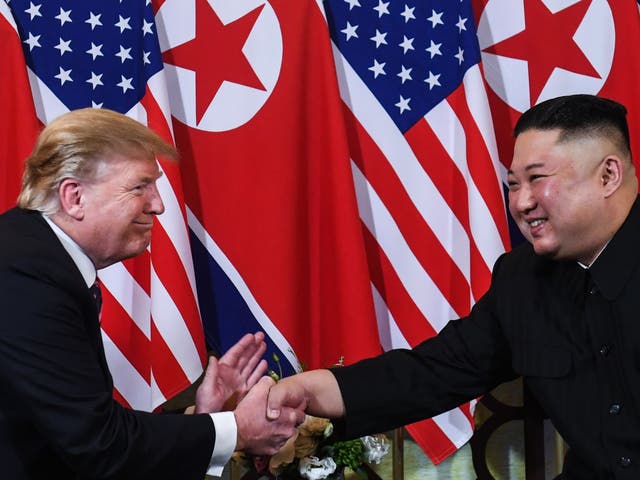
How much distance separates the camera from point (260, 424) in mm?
2508

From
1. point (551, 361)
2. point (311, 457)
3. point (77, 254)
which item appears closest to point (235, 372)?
point (311, 457)

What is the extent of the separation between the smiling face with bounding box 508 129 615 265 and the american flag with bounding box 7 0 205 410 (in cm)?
123

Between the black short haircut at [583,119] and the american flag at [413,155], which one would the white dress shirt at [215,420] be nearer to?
the black short haircut at [583,119]

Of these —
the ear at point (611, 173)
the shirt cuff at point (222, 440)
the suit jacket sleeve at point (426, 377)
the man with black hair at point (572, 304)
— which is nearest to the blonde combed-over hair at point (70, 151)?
the shirt cuff at point (222, 440)

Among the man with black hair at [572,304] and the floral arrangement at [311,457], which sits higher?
the man with black hair at [572,304]

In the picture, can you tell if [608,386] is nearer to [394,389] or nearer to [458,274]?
[394,389]

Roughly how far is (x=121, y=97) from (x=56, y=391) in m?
1.43

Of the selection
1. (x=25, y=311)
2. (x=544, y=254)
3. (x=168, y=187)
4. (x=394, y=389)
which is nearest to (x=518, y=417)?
(x=394, y=389)

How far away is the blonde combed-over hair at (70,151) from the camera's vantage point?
7.58ft

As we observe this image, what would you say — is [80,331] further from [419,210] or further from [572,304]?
[419,210]

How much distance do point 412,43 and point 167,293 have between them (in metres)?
1.21

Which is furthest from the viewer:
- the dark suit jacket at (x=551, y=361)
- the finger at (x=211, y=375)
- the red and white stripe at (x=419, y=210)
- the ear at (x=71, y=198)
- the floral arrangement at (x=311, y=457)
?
the red and white stripe at (x=419, y=210)

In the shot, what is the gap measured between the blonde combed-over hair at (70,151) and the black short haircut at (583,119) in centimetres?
103

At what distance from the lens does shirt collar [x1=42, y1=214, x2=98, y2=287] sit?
2.33 meters
